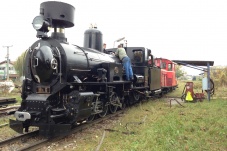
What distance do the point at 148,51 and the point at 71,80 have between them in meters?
6.40

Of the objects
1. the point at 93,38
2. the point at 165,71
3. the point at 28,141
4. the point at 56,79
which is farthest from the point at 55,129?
the point at 165,71

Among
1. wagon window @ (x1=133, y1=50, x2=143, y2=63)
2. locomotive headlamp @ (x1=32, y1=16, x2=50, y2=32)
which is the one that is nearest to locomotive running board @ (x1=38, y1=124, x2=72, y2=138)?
locomotive headlamp @ (x1=32, y1=16, x2=50, y2=32)

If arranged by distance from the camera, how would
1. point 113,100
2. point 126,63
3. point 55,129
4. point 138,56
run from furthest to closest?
point 138,56 → point 126,63 → point 113,100 → point 55,129

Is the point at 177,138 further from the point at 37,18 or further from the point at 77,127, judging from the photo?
the point at 37,18

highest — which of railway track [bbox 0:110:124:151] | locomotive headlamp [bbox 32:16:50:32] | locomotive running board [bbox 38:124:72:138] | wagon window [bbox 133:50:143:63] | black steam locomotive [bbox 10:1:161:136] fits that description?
locomotive headlamp [bbox 32:16:50:32]

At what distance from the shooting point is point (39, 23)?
19.5 feet

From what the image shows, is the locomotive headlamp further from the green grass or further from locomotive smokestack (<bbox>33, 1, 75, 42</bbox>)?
the green grass

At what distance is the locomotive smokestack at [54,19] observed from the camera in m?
6.00

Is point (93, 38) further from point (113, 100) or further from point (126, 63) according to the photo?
point (113, 100)

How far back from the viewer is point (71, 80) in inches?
246

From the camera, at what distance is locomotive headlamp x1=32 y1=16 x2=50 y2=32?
592 cm

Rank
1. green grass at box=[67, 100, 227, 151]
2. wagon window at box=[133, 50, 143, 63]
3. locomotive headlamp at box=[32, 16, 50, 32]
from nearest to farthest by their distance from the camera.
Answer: green grass at box=[67, 100, 227, 151] < locomotive headlamp at box=[32, 16, 50, 32] < wagon window at box=[133, 50, 143, 63]

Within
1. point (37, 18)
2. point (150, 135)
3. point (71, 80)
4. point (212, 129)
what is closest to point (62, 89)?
point (71, 80)

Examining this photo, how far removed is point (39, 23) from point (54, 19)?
51 cm
